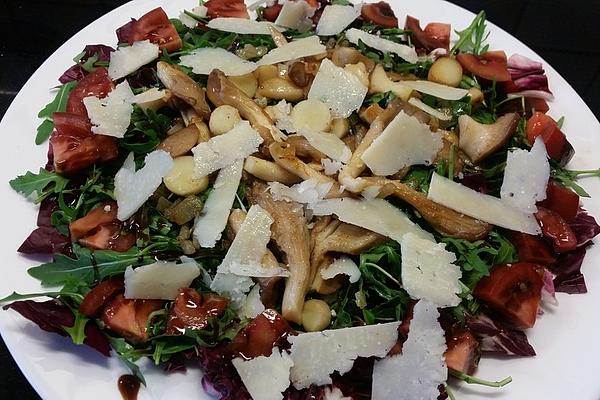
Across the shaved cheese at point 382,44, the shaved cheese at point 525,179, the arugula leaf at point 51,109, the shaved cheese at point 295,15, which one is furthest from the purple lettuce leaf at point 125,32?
the shaved cheese at point 525,179

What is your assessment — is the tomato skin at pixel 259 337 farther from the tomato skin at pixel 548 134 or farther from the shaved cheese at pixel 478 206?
the tomato skin at pixel 548 134

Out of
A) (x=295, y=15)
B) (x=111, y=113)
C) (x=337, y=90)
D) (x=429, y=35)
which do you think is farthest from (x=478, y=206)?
(x=111, y=113)

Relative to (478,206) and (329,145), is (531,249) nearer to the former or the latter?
(478,206)

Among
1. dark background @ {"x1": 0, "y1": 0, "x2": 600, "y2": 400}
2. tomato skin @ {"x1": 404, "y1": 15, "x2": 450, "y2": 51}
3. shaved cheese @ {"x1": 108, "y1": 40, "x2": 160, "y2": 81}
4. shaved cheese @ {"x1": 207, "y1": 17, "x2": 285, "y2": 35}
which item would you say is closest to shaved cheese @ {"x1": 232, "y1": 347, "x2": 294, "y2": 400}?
shaved cheese @ {"x1": 108, "y1": 40, "x2": 160, "y2": 81}

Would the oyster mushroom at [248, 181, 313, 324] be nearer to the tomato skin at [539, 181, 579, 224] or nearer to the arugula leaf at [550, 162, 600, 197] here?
the tomato skin at [539, 181, 579, 224]

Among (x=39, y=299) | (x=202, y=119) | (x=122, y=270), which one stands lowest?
(x=39, y=299)

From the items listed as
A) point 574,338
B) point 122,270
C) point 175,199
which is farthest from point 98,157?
point 574,338

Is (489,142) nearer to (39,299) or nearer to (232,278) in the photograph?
(232,278)
